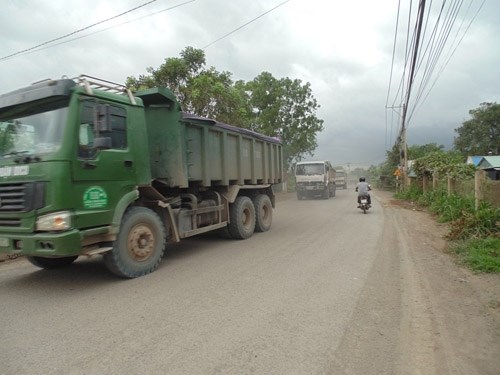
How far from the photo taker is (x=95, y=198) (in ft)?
17.3

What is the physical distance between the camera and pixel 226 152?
854 cm

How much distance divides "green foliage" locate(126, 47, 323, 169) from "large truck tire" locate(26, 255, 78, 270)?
9543 millimetres

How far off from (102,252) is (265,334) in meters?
2.73

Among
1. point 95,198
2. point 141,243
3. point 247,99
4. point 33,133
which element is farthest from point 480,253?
point 247,99

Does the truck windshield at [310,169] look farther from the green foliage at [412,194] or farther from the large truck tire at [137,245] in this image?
the large truck tire at [137,245]

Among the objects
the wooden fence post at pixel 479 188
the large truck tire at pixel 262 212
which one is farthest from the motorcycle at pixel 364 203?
the large truck tire at pixel 262 212

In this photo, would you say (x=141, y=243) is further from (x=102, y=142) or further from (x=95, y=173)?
(x=102, y=142)

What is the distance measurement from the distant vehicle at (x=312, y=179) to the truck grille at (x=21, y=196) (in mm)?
20760

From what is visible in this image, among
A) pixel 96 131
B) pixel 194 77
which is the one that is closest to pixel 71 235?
pixel 96 131

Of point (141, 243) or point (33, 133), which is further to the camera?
point (141, 243)

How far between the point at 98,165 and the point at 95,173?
12 cm

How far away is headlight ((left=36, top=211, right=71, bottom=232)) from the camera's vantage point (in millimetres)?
4809

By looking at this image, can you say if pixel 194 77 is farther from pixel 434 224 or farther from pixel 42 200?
pixel 42 200

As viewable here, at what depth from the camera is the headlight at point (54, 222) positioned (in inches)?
→ 189
